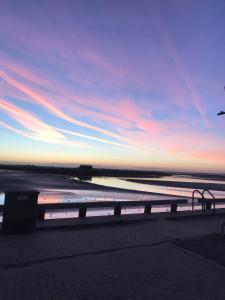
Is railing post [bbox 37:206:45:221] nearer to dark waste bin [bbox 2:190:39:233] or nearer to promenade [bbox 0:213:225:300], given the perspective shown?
promenade [bbox 0:213:225:300]

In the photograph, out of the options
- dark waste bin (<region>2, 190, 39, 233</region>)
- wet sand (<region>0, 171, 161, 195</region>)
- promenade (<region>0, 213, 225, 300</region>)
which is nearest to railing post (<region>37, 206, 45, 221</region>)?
promenade (<region>0, 213, 225, 300</region>)

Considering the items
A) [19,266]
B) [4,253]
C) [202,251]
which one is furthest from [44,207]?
[202,251]

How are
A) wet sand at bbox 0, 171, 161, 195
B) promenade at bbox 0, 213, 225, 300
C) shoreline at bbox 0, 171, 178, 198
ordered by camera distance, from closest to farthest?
1. promenade at bbox 0, 213, 225, 300
2. shoreline at bbox 0, 171, 178, 198
3. wet sand at bbox 0, 171, 161, 195

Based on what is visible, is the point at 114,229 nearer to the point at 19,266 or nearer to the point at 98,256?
the point at 98,256

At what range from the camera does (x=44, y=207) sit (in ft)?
37.8

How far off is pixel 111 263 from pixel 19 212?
3.91 m

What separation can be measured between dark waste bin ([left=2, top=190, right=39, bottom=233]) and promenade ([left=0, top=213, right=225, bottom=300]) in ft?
1.20

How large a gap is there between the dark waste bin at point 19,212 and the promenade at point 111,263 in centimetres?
37

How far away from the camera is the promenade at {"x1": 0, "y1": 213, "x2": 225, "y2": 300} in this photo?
538 centimetres

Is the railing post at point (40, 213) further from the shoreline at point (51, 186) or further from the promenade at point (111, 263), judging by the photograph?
the shoreline at point (51, 186)

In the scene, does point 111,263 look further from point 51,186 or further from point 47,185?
point 47,185

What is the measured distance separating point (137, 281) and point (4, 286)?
7.95ft

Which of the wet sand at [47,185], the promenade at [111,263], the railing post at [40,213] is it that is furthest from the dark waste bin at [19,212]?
the wet sand at [47,185]

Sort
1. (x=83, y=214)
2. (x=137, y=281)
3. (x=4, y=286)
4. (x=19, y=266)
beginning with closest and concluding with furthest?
(x=4, y=286)
(x=137, y=281)
(x=19, y=266)
(x=83, y=214)
